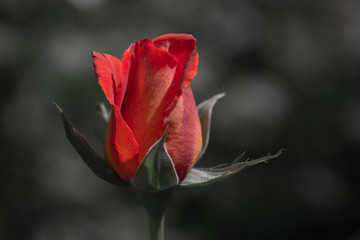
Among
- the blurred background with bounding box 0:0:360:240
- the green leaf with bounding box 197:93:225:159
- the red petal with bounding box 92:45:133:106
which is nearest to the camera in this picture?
the red petal with bounding box 92:45:133:106

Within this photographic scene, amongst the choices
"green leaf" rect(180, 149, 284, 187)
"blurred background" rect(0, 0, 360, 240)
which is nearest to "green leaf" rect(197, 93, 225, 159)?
"green leaf" rect(180, 149, 284, 187)

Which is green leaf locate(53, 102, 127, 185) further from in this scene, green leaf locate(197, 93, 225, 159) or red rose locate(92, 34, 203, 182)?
green leaf locate(197, 93, 225, 159)

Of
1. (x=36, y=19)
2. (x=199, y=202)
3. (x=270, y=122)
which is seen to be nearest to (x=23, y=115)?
(x=36, y=19)

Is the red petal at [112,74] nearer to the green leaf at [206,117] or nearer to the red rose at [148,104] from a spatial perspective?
the red rose at [148,104]

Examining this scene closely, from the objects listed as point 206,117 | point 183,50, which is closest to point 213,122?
point 206,117

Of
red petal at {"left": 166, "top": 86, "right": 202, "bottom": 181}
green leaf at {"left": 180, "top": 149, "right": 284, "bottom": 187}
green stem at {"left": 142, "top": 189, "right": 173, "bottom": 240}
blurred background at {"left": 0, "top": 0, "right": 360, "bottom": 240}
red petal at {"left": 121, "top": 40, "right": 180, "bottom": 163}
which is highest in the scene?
red petal at {"left": 121, "top": 40, "right": 180, "bottom": 163}

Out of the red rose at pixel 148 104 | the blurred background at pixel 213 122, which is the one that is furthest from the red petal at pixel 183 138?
the blurred background at pixel 213 122

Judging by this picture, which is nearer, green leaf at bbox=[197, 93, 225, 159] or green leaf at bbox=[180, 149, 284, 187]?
green leaf at bbox=[180, 149, 284, 187]
